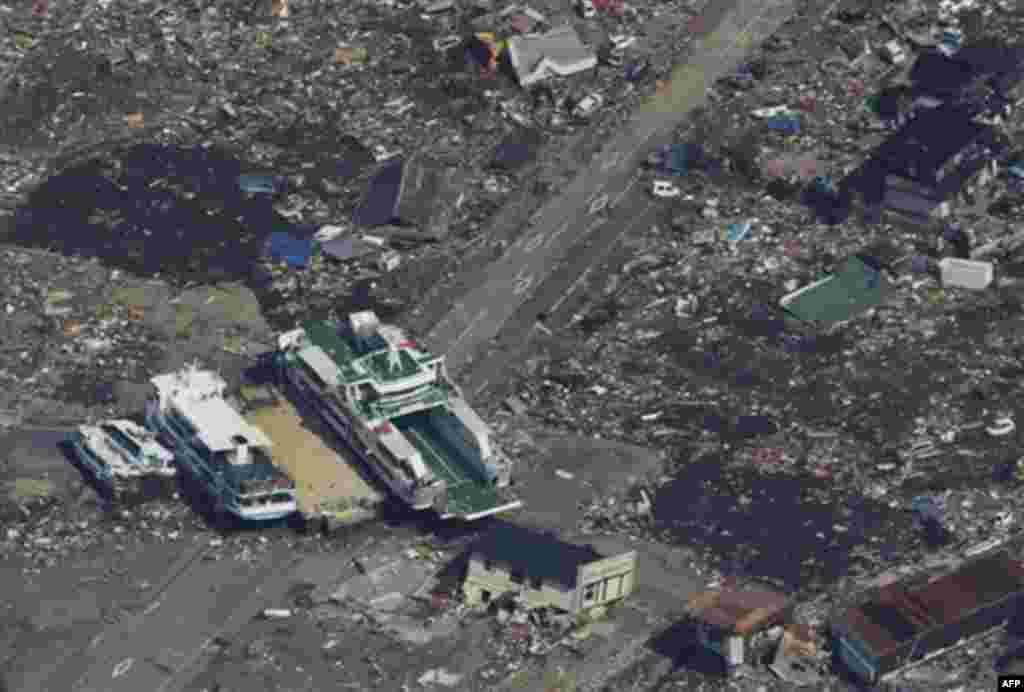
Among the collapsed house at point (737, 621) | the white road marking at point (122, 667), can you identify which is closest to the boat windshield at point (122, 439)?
the white road marking at point (122, 667)

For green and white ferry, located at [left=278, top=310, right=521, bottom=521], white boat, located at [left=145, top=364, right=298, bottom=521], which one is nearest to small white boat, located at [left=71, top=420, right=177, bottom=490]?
white boat, located at [left=145, top=364, right=298, bottom=521]

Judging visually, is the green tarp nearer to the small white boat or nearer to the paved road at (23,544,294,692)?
the paved road at (23,544,294,692)

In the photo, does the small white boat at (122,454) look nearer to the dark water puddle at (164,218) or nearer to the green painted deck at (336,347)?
the green painted deck at (336,347)

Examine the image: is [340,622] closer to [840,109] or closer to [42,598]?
[42,598]

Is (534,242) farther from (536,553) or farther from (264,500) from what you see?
(536,553)

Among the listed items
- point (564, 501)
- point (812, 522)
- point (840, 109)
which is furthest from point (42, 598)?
point (840, 109)
